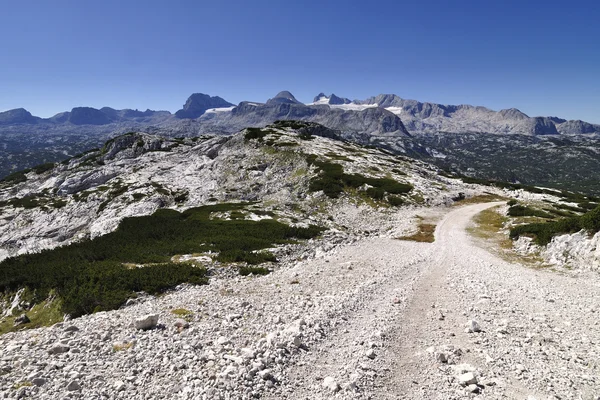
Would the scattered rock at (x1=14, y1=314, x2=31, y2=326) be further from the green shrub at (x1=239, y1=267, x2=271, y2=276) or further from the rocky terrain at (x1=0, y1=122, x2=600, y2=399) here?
the green shrub at (x1=239, y1=267, x2=271, y2=276)

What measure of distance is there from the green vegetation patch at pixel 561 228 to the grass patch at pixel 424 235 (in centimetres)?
824

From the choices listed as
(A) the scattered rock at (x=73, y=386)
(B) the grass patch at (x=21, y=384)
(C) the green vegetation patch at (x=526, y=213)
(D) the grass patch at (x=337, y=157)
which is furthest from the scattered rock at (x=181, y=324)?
(D) the grass patch at (x=337, y=157)

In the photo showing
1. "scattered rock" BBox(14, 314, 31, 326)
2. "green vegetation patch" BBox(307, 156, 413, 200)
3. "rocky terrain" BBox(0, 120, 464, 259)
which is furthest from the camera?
"rocky terrain" BBox(0, 120, 464, 259)

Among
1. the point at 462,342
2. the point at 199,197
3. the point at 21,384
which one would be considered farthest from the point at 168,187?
the point at 462,342

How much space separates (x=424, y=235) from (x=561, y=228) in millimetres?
13391

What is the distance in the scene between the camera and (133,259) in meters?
23.9

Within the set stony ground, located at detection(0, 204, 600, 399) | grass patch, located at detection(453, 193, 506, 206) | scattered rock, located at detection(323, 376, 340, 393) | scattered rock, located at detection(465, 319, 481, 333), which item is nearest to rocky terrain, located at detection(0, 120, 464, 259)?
grass patch, located at detection(453, 193, 506, 206)

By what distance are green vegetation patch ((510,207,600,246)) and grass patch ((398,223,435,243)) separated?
824cm

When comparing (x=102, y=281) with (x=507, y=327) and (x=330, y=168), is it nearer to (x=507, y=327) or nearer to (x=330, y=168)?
(x=507, y=327)

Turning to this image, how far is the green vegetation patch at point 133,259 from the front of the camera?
57.5ft

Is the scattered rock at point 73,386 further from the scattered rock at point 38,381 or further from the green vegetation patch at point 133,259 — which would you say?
the green vegetation patch at point 133,259

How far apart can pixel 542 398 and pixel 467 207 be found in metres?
53.7

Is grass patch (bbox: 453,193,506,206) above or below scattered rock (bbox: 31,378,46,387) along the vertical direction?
above

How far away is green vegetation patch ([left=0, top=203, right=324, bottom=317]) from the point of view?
17531mm
